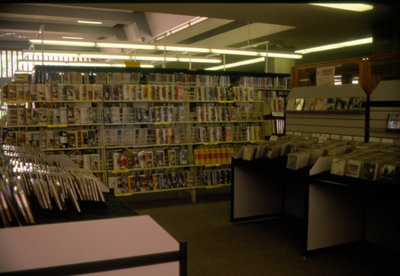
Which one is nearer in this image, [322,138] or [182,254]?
[182,254]

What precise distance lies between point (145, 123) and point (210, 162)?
54.0 inches

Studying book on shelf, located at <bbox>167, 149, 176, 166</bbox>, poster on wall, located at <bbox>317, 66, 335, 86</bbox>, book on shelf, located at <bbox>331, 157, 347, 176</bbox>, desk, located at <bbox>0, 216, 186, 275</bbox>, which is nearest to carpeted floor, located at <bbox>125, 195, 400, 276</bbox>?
book on shelf, located at <bbox>331, 157, 347, 176</bbox>

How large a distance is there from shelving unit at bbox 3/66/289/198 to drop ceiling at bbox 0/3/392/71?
1118mm

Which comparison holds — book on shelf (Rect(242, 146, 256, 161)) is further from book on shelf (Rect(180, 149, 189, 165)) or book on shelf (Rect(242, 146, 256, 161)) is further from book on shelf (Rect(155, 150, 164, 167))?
book on shelf (Rect(155, 150, 164, 167))

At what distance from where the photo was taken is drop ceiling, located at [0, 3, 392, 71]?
253 inches

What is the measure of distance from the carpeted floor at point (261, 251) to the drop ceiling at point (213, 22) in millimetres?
2968

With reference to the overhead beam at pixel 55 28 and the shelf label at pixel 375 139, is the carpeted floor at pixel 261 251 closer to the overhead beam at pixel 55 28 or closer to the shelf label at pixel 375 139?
the shelf label at pixel 375 139

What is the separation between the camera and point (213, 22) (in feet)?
34.8

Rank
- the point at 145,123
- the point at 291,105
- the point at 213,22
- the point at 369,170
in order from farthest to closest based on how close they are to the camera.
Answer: the point at 213,22 < the point at 145,123 < the point at 291,105 < the point at 369,170

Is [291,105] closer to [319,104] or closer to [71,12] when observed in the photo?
[319,104]

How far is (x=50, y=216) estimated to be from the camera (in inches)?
70.8

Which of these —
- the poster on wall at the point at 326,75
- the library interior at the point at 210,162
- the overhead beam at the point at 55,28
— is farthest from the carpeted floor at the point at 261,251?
the overhead beam at the point at 55,28

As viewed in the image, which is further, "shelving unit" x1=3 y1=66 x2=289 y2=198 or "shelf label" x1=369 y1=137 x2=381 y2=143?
"shelving unit" x1=3 y1=66 x2=289 y2=198

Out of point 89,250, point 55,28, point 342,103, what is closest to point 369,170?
point 342,103
